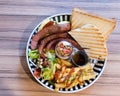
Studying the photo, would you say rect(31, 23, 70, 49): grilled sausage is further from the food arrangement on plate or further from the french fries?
the french fries

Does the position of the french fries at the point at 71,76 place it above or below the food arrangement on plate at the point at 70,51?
below

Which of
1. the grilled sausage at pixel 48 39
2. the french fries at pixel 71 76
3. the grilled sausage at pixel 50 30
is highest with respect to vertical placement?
the grilled sausage at pixel 50 30

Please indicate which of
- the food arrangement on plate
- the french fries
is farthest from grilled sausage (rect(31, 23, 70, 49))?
the french fries

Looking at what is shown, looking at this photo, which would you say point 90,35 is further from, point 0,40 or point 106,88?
point 0,40

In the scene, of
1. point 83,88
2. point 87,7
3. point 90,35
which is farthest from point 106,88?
point 87,7

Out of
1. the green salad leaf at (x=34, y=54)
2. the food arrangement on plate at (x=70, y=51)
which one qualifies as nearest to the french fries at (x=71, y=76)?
the food arrangement on plate at (x=70, y=51)

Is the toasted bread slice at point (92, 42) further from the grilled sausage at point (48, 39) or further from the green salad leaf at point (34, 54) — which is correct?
the green salad leaf at point (34, 54)

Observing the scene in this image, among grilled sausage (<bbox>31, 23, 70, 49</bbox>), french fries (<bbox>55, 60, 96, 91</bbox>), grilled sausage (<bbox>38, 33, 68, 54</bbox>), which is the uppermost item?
grilled sausage (<bbox>31, 23, 70, 49</bbox>)

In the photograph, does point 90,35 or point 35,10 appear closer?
point 90,35
